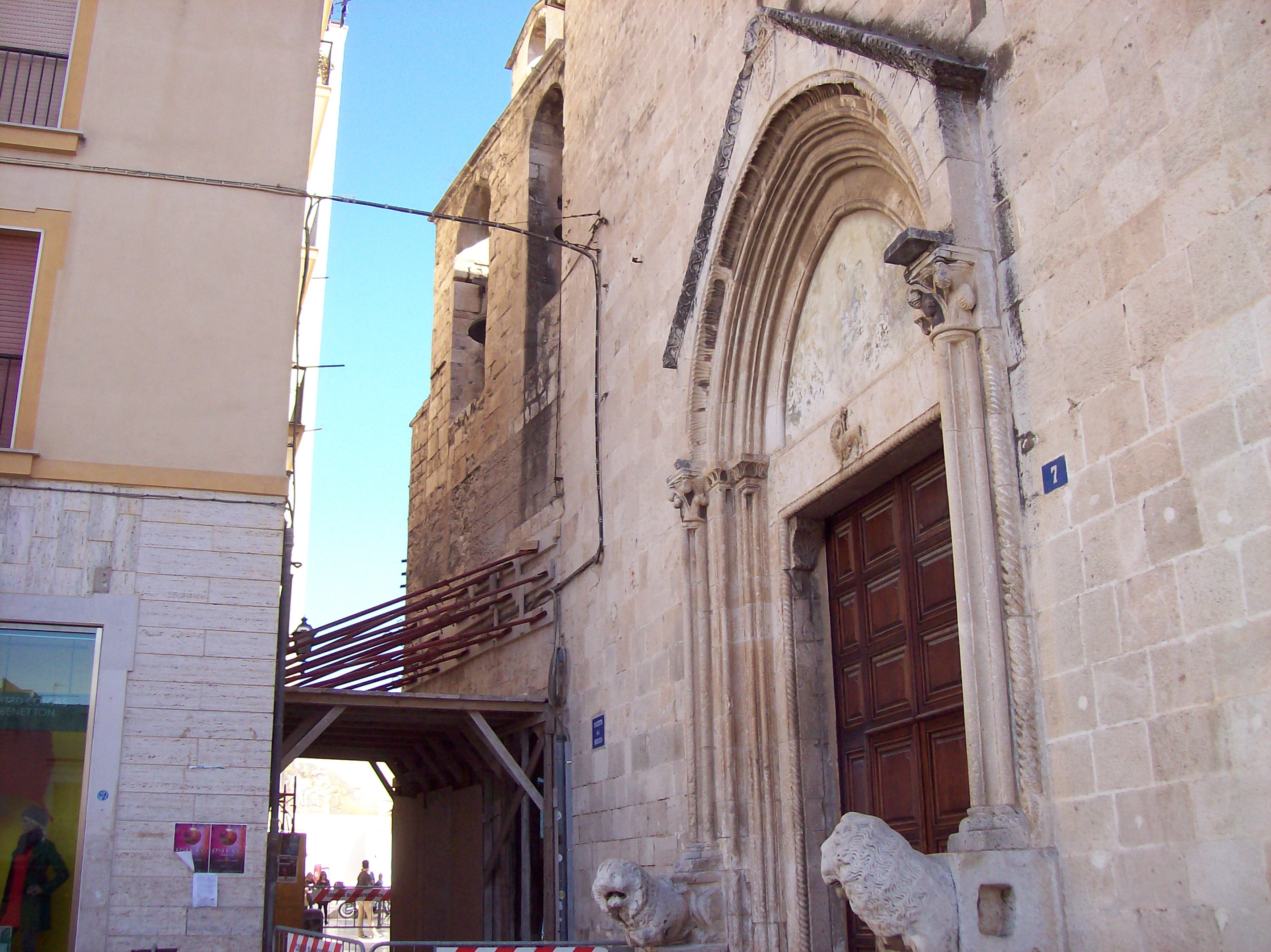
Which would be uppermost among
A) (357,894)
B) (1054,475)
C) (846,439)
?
(846,439)

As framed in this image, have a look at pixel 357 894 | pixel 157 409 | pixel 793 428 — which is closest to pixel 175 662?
pixel 157 409

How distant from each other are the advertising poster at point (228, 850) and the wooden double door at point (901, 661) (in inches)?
140

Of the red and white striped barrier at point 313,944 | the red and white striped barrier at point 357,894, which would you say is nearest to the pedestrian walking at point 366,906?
the red and white striped barrier at point 357,894

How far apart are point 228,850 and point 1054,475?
533 cm

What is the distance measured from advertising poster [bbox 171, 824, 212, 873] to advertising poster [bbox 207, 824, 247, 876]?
2cm

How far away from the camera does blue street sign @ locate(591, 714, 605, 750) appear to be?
9.25m

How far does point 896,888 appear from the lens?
14.8 ft

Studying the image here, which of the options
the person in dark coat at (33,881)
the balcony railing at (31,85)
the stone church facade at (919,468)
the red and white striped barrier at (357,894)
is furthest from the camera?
the red and white striped barrier at (357,894)

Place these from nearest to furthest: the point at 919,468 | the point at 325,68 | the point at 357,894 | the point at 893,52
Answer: the point at 893,52 → the point at 919,468 → the point at 325,68 → the point at 357,894

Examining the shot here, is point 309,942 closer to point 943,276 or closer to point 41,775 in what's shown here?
point 41,775

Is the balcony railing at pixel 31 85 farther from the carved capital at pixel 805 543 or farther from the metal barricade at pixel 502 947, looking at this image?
the metal barricade at pixel 502 947

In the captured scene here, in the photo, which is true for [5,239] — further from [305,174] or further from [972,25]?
[972,25]

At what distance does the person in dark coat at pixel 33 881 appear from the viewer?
691 cm

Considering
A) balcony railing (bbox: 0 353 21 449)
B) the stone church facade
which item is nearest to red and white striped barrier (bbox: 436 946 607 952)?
the stone church facade
